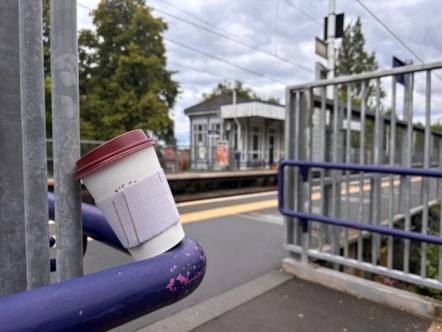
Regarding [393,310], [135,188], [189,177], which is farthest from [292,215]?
[189,177]

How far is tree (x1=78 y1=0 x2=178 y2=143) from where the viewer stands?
1894 centimetres

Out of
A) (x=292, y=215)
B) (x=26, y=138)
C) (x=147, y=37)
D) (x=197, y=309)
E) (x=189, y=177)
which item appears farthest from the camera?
(x=147, y=37)

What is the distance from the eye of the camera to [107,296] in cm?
82

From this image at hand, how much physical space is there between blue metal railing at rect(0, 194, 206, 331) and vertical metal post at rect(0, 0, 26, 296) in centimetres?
31

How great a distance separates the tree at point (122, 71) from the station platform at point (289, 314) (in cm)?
1709

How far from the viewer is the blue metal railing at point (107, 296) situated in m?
0.71

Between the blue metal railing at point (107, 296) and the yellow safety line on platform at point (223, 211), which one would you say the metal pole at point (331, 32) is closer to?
the yellow safety line on platform at point (223, 211)

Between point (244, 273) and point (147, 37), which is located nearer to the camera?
point (244, 273)

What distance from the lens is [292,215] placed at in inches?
127

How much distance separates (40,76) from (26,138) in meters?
0.18

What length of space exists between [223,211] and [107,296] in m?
6.08

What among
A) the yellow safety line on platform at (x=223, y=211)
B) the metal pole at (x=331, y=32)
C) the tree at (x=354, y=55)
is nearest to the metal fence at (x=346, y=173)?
the yellow safety line on platform at (x=223, y=211)

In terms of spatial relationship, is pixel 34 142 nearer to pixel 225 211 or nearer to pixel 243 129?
pixel 225 211

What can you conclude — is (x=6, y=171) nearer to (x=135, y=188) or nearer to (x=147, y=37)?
(x=135, y=188)
